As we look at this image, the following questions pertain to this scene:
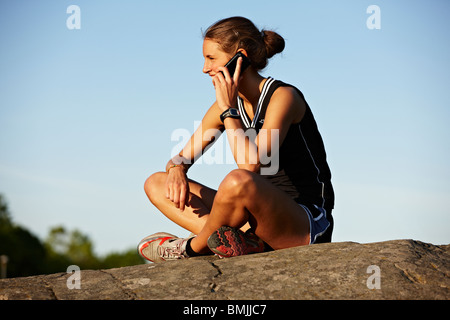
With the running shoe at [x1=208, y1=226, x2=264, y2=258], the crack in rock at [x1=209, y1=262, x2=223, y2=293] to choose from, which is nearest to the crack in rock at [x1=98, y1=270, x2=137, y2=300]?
the crack in rock at [x1=209, y1=262, x2=223, y2=293]

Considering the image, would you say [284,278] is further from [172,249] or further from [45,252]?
[45,252]

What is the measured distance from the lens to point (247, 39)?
17.8 ft

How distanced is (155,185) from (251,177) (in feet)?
5.89

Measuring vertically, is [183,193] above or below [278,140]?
below

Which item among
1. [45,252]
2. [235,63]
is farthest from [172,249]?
[45,252]

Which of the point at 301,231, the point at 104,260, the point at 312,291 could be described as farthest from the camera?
the point at 104,260

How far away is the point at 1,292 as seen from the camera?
13.7 ft

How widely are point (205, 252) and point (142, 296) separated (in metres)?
1.25

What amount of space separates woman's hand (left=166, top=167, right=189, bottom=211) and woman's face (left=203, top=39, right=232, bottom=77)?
1207mm

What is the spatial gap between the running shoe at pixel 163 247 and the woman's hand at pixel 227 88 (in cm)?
151

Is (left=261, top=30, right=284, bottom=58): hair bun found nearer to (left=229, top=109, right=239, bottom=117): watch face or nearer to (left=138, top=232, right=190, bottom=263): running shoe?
(left=229, top=109, right=239, bottom=117): watch face

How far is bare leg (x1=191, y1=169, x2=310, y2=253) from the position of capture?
174 inches
